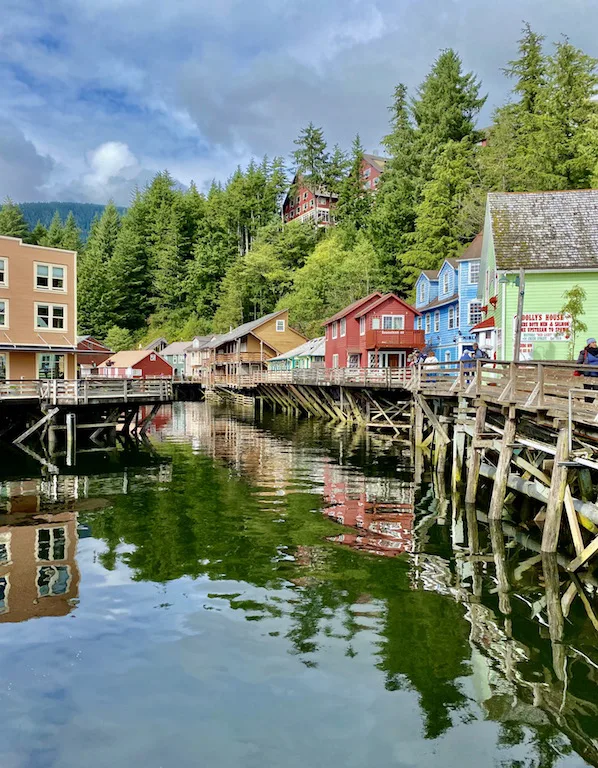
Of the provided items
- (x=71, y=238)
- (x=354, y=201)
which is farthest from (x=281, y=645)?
(x=71, y=238)

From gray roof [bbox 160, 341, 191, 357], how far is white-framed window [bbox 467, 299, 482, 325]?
205 ft

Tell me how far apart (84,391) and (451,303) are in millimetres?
26797

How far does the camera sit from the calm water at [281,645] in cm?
690

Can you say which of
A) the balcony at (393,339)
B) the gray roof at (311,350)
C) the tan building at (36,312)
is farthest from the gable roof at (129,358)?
the balcony at (393,339)

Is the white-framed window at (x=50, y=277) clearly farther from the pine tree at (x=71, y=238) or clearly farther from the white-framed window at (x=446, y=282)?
the pine tree at (x=71, y=238)

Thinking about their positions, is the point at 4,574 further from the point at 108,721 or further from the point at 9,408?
the point at 9,408

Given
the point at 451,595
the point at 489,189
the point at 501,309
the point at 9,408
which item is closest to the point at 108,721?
the point at 451,595

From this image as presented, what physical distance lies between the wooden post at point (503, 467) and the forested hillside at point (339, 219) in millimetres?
36614

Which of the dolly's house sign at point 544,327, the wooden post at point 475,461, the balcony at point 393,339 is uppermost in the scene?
the balcony at point 393,339

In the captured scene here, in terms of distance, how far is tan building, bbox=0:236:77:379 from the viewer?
3491cm

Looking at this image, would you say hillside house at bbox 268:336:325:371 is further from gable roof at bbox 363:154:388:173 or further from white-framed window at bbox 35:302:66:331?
gable roof at bbox 363:154:388:173

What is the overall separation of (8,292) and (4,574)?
26.3 meters

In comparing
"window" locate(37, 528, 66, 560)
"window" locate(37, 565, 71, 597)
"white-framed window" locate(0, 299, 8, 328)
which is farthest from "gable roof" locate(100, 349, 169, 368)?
"window" locate(37, 565, 71, 597)

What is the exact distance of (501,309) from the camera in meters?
27.3
